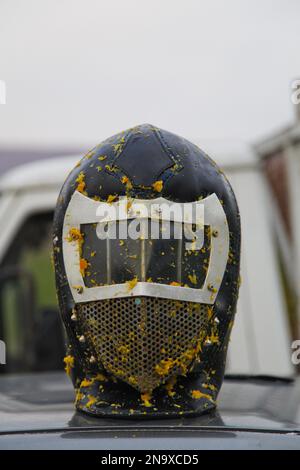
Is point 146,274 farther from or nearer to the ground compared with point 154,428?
farther from the ground

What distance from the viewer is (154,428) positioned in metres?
2.04

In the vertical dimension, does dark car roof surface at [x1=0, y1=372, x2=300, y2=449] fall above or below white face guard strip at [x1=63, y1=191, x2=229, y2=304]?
below

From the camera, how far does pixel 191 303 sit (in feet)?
7.46

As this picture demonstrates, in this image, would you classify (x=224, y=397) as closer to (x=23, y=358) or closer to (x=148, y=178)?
(x=148, y=178)

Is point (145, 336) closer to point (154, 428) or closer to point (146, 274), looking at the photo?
point (146, 274)

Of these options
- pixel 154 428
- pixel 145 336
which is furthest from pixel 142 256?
pixel 154 428

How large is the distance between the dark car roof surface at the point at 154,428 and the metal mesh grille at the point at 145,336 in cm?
12

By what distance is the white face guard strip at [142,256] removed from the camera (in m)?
2.23

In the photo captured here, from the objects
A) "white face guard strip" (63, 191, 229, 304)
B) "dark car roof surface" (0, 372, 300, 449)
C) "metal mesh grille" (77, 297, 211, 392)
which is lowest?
"dark car roof surface" (0, 372, 300, 449)

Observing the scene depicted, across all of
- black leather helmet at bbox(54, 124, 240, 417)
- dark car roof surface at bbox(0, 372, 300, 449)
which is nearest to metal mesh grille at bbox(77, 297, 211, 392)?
black leather helmet at bbox(54, 124, 240, 417)

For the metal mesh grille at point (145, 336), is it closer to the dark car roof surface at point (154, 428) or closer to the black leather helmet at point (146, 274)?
the black leather helmet at point (146, 274)

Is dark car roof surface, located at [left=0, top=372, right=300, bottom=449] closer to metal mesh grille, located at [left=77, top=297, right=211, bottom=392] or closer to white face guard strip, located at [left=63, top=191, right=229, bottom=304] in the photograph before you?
metal mesh grille, located at [left=77, top=297, right=211, bottom=392]

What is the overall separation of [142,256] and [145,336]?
6.9 inches

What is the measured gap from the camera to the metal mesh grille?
88.1 inches
